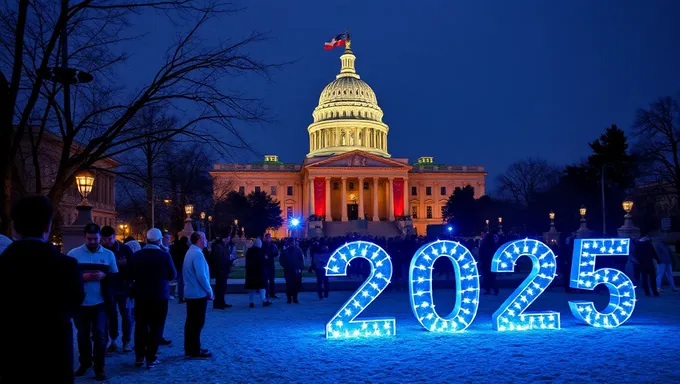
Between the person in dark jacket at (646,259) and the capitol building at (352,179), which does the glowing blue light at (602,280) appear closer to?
the person in dark jacket at (646,259)

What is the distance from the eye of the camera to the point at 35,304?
4.62 m

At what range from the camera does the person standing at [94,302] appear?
849cm

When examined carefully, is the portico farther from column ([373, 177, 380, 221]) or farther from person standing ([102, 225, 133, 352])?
person standing ([102, 225, 133, 352])

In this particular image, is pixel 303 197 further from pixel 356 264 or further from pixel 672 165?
pixel 356 264

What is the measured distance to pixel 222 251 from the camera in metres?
17.7

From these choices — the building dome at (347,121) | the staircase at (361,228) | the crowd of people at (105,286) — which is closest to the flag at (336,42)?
the building dome at (347,121)

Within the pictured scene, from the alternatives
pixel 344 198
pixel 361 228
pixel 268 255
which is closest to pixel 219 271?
pixel 268 255

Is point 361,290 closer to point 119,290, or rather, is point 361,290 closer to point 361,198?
point 119,290

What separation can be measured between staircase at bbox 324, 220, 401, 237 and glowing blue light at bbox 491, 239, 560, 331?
71231 millimetres

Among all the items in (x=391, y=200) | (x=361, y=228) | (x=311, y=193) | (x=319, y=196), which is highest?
(x=311, y=193)

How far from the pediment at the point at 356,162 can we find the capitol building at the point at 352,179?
15 cm

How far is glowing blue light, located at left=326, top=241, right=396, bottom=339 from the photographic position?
11.5 metres

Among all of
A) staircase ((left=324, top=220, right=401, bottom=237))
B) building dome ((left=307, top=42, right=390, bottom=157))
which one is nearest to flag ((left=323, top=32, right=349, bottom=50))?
building dome ((left=307, top=42, right=390, bottom=157))

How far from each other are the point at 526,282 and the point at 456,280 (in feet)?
4.57
